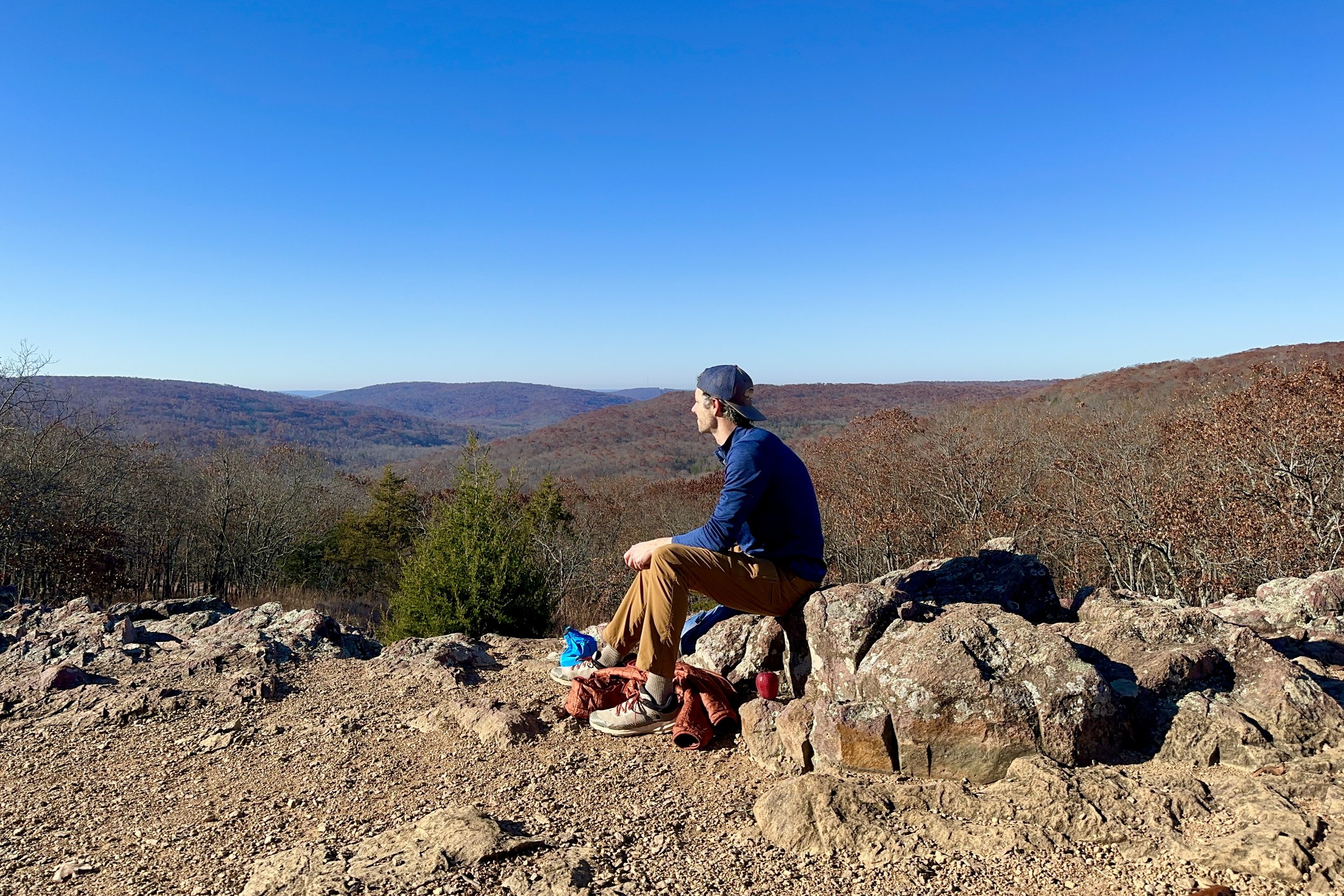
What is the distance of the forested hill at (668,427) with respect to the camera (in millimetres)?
57344

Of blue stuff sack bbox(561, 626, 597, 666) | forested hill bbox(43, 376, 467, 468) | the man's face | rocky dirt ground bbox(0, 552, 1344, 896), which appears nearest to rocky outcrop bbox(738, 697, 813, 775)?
rocky dirt ground bbox(0, 552, 1344, 896)

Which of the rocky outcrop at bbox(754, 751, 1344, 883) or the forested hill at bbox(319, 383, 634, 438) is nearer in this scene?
the rocky outcrop at bbox(754, 751, 1344, 883)

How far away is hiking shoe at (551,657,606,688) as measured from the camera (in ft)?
14.2

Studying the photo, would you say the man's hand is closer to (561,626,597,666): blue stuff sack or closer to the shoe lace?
the shoe lace

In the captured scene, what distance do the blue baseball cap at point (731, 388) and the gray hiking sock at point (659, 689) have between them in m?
1.45

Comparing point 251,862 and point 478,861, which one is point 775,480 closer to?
point 478,861

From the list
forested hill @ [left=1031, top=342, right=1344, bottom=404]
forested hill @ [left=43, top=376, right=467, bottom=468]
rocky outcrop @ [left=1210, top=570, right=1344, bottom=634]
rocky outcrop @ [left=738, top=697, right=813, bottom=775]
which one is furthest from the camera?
forested hill @ [left=43, top=376, right=467, bottom=468]

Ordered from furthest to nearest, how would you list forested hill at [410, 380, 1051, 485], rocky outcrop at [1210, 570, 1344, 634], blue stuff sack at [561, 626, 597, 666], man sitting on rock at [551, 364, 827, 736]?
forested hill at [410, 380, 1051, 485], rocky outcrop at [1210, 570, 1344, 634], blue stuff sack at [561, 626, 597, 666], man sitting on rock at [551, 364, 827, 736]

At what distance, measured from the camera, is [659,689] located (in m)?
3.90

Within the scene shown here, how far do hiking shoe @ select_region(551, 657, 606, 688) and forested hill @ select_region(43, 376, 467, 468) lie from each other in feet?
231

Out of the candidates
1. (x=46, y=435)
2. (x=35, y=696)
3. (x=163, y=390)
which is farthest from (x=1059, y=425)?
(x=163, y=390)

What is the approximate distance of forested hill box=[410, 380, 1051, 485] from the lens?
57344 mm

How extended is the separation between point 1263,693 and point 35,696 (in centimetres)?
673

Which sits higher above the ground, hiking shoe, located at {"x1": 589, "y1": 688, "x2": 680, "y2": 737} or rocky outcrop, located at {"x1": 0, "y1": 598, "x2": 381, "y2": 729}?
hiking shoe, located at {"x1": 589, "y1": 688, "x2": 680, "y2": 737}
